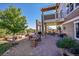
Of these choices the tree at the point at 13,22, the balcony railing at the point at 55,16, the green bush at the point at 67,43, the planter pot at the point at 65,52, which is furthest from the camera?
the balcony railing at the point at 55,16

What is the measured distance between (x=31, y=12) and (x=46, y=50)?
1.67 metres

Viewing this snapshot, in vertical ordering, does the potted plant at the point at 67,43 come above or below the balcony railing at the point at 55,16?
below

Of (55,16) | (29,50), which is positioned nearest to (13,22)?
(29,50)

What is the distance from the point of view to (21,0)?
259 inches

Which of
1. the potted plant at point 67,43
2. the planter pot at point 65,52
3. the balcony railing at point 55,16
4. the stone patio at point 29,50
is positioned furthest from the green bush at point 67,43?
the balcony railing at point 55,16

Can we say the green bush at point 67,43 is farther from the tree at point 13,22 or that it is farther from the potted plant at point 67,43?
the tree at point 13,22

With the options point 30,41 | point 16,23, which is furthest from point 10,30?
point 30,41

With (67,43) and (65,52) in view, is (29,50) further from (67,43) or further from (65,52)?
(67,43)

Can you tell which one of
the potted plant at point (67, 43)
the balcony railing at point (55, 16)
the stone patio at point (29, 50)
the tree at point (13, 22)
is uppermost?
the balcony railing at point (55, 16)

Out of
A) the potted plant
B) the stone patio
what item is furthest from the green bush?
the stone patio

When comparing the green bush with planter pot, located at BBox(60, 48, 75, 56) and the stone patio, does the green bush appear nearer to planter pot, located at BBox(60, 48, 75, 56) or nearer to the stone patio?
planter pot, located at BBox(60, 48, 75, 56)

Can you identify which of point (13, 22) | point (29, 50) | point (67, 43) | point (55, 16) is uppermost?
point (55, 16)

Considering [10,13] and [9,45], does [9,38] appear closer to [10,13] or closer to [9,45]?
[9,45]

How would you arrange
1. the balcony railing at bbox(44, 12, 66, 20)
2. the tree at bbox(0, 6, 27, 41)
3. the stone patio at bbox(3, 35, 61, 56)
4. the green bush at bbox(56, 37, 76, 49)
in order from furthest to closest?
the balcony railing at bbox(44, 12, 66, 20), the tree at bbox(0, 6, 27, 41), the stone patio at bbox(3, 35, 61, 56), the green bush at bbox(56, 37, 76, 49)
